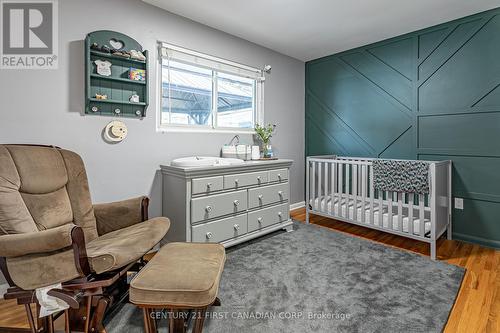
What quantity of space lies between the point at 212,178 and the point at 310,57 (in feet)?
9.09

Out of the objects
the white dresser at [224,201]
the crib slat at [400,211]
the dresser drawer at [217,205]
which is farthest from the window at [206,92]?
the crib slat at [400,211]

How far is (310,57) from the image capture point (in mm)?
4074

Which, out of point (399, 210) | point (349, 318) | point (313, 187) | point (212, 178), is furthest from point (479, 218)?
point (212, 178)

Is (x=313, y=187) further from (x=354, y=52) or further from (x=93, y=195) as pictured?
(x=93, y=195)

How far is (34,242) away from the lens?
126 cm

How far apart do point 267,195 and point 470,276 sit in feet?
6.08

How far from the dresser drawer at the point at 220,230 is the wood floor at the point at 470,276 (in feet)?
4.43

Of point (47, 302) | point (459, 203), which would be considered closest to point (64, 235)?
point (47, 302)

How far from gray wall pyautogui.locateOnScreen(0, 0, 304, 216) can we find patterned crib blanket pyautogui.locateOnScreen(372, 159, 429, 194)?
1787mm

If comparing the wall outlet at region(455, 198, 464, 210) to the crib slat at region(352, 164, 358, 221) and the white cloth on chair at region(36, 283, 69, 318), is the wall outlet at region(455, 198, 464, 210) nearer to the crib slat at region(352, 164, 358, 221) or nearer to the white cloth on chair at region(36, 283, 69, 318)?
the crib slat at region(352, 164, 358, 221)

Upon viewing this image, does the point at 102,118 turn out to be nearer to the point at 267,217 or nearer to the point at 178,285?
the point at 178,285

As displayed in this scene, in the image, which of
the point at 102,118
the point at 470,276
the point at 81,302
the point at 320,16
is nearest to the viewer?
the point at 81,302

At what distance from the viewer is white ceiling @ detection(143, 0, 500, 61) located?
2.50 metres

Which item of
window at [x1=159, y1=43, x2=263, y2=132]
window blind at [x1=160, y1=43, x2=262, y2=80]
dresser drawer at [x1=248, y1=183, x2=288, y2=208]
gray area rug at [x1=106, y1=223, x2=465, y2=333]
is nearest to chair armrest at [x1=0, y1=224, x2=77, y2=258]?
gray area rug at [x1=106, y1=223, x2=465, y2=333]
